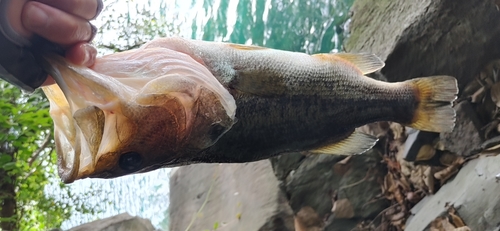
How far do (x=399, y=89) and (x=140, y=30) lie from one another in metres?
3.00

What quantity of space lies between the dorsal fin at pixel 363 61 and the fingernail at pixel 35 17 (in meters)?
0.73

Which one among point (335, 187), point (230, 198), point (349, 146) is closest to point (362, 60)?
point (349, 146)

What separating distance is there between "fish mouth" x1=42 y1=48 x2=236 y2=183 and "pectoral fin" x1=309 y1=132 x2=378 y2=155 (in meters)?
0.44

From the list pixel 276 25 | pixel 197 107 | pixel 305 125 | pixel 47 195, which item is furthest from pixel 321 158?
pixel 47 195

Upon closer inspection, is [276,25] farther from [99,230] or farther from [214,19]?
[99,230]

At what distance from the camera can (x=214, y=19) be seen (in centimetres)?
407

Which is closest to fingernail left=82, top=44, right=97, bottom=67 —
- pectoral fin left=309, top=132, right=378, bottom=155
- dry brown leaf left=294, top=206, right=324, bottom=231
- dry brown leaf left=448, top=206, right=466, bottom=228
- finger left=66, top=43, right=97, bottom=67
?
finger left=66, top=43, right=97, bottom=67

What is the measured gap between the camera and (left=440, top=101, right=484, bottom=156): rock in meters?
2.53

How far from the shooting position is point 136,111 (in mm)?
717

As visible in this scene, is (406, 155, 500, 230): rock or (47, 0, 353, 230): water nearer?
(406, 155, 500, 230): rock

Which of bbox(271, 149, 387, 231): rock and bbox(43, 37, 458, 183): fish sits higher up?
bbox(43, 37, 458, 183): fish

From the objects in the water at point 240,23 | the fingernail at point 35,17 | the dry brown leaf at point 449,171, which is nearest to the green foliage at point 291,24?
the water at point 240,23

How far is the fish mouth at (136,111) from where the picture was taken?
2.34 feet

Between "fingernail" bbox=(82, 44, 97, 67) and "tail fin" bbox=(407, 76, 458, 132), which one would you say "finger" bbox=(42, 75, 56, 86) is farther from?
"tail fin" bbox=(407, 76, 458, 132)
